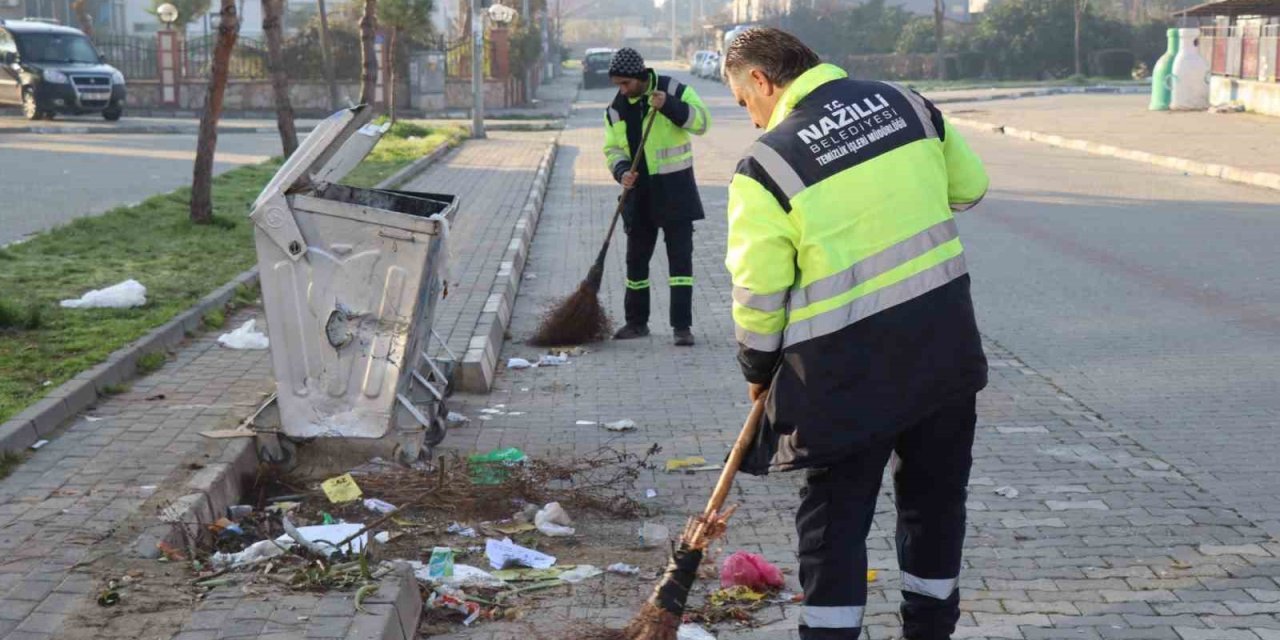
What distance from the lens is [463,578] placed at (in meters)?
4.80

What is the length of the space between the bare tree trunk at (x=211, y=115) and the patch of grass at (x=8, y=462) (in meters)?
7.42

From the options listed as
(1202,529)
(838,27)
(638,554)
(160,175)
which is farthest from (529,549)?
(838,27)

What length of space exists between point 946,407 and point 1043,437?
297 centimetres

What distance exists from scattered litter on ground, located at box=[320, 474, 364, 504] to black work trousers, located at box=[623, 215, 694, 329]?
3486mm

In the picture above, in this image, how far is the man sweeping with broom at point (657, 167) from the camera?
8.55 m

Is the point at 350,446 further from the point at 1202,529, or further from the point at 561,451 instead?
the point at 1202,529

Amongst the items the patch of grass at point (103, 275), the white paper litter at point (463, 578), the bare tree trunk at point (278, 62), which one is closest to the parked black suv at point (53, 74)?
the bare tree trunk at point (278, 62)

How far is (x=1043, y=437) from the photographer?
258 inches

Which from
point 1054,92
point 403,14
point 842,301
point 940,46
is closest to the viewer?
point 842,301

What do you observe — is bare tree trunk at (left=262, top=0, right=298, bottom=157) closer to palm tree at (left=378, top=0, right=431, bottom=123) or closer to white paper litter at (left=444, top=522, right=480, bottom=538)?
white paper litter at (left=444, top=522, right=480, bottom=538)

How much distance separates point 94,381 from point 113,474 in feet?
4.71

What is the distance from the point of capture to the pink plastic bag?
4.65 m

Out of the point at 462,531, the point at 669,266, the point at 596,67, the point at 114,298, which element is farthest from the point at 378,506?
the point at 596,67

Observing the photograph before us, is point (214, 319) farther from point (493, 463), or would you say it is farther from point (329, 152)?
point (493, 463)
